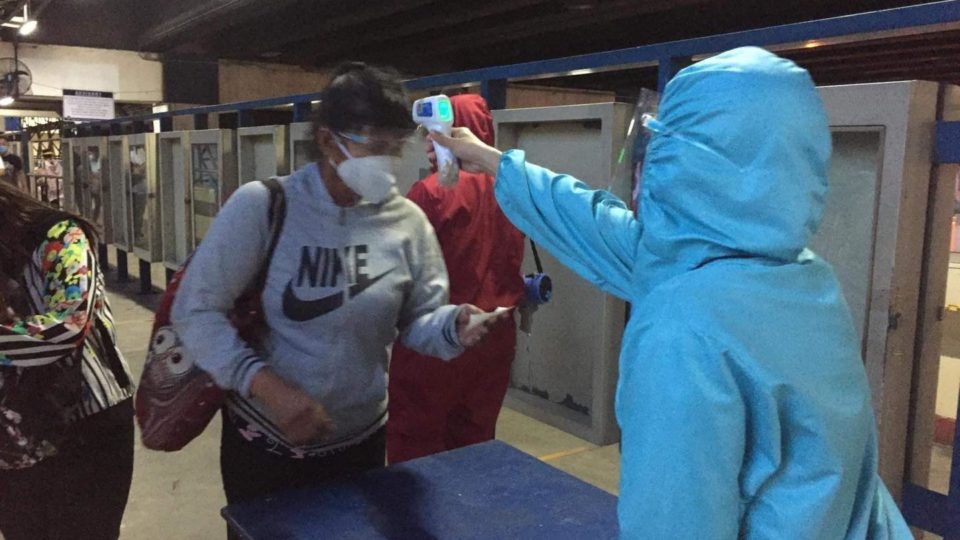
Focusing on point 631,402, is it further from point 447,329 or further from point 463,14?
point 463,14

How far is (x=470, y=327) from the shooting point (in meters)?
1.63

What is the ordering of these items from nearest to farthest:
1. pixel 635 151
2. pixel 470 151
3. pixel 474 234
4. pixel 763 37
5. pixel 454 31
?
pixel 470 151
pixel 763 37
pixel 474 234
pixel 635 151
pixel 454 31

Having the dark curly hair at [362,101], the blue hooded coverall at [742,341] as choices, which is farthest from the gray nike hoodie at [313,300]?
the blue hooded coverall at [742,341]

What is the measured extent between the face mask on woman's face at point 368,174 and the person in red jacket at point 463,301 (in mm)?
859

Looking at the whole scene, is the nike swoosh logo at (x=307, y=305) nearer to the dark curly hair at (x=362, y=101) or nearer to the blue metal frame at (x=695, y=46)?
the dark curly hair at (x=362, y=101)

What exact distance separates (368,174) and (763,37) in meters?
1.45

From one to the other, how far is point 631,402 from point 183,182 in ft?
20.4

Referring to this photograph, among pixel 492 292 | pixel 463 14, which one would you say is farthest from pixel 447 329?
pixel 463 14

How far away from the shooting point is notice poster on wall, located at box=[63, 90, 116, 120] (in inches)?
403

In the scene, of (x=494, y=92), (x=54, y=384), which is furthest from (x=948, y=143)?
(x=54, y=384)

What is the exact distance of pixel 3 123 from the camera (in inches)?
593

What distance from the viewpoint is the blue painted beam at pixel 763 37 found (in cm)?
193

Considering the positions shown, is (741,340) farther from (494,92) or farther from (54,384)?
(494,92)

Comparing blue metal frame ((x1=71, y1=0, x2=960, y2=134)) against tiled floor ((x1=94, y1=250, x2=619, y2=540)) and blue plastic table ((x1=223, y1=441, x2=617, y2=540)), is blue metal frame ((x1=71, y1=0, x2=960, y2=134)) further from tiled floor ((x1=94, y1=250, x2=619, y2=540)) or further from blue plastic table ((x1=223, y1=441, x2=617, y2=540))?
tiled floor ((x1=94, y1=250, x2=619, y2=540))
